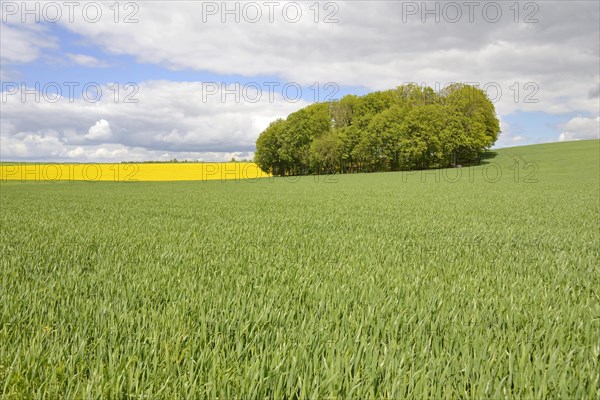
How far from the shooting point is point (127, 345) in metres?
2.45

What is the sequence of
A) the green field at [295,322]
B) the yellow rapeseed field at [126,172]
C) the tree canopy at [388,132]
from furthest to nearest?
the yellow rapeseed field at [126,172] → the tree canopy at [388,132] → the green field at [295,322]

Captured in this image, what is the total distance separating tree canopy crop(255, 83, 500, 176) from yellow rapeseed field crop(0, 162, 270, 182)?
10697mm

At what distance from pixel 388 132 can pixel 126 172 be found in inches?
2058

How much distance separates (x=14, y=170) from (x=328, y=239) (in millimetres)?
83631

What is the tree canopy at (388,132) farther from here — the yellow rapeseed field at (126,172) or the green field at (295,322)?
the green field at (295,322)

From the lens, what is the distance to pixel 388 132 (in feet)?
225

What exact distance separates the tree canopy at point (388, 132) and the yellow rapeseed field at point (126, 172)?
10.7m

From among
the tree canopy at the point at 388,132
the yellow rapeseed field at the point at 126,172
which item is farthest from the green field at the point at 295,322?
the yellow rapeseed field at the point at 126,172

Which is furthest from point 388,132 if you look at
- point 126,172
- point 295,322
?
point 295,322

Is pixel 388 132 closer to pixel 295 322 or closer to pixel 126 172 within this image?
pixel 126 172

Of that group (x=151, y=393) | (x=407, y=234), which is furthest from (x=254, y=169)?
(x=151, y=393)

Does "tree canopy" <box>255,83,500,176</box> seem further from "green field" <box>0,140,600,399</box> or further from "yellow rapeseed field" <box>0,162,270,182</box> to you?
"green field" <box>0,140,600,399</box>

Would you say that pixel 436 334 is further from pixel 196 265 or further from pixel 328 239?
pixel 328 239

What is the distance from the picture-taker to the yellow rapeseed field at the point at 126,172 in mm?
71562
